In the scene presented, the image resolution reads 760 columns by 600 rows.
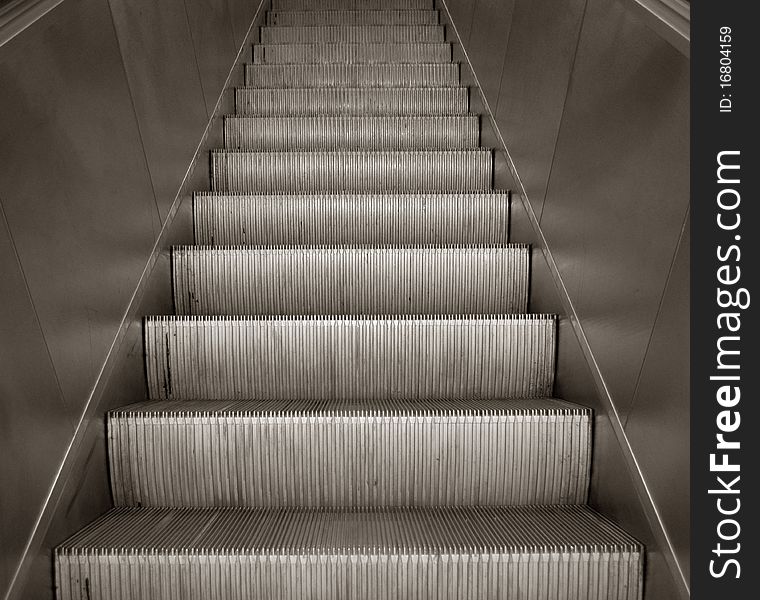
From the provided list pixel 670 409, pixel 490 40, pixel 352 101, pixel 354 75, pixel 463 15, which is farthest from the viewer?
pixel 463 15

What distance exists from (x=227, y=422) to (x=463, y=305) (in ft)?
2.72

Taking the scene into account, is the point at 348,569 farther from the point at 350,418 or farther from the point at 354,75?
the point at 354,75

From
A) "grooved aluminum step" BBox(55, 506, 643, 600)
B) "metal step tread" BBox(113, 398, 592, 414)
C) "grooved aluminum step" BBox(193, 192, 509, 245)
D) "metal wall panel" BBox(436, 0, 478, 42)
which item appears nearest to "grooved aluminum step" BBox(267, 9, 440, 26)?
"metal wall panel" BBox(436, 0, 478, 42)

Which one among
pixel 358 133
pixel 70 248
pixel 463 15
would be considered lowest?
pixel 70 248

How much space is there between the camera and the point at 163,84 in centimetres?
202

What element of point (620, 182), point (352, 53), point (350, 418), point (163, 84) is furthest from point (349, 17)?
point (350, 418)

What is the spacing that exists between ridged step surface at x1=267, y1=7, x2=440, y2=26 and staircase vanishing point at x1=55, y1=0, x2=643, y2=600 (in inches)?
78.8

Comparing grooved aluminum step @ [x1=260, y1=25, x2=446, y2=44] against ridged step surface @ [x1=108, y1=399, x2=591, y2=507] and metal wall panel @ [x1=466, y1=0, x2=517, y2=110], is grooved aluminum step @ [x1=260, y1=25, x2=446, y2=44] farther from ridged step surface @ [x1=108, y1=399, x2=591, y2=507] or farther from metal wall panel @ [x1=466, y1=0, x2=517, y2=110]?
ridged step surface @ [x1=108, y1=399, x2=591, y2=507]

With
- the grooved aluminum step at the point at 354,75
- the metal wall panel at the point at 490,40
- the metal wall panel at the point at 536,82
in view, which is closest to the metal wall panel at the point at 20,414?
the metal wall panel at the point at 536,82

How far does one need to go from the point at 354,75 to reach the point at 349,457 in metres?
2.41

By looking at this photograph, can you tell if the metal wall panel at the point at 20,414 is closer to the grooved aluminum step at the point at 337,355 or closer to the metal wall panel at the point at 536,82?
the grooved aluminum step at the point at 337,355

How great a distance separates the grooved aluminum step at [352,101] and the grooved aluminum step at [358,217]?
989 mm
